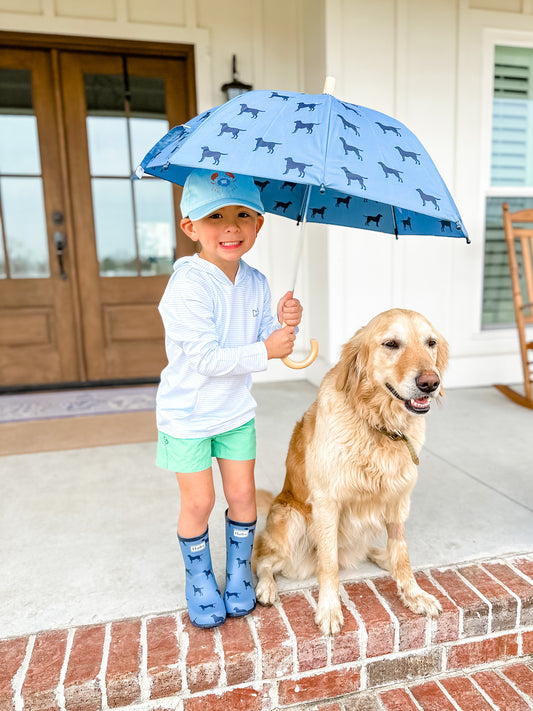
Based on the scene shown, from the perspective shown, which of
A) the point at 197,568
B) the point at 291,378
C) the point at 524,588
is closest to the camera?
the point at 197,568

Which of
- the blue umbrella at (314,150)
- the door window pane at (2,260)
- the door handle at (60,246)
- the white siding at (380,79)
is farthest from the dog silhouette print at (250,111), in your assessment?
the door window pane at (2,260)

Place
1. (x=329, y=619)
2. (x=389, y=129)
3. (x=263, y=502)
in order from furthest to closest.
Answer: (x=263, y=502) → (x=329, y=619) → (x=389, y=129)

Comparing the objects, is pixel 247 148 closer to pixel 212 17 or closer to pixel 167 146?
pixel 167 146

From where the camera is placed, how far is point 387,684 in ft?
4.87

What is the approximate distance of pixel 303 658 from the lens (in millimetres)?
1395

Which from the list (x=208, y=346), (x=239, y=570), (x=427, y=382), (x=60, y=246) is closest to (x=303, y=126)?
(x=208, y=346)

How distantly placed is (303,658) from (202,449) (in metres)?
0.66

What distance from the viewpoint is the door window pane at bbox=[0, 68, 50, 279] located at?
Answer: 3.96m

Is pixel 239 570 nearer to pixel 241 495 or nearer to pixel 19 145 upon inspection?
pixel 241 495

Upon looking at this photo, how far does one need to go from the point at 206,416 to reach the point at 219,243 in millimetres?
484

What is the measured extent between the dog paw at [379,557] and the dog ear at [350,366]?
0.65 m

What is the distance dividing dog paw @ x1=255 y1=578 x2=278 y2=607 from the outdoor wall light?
3583 millimetres

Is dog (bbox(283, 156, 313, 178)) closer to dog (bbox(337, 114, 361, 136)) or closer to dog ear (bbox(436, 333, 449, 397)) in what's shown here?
dog (bbox(337, 114, 361, 136))

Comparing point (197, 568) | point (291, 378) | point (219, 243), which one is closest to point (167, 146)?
point (219, 243)
